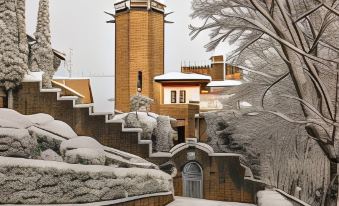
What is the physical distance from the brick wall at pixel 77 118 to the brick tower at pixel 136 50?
18.6m

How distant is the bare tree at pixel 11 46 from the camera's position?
19484 millimetres

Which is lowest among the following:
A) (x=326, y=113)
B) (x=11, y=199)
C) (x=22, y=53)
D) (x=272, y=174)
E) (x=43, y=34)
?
(x=272, y=174)

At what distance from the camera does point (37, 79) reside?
20484mm

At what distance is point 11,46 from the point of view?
781 inches

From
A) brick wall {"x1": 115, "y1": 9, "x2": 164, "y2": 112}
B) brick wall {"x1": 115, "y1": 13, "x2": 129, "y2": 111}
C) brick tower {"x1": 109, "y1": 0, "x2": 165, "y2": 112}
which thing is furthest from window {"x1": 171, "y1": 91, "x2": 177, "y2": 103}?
brick wall {"x1": 115, "y1": 13, "x2": 129, "y2": 111}

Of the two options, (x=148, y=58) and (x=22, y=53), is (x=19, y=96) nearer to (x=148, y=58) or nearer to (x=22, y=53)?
(x=22, y=53)

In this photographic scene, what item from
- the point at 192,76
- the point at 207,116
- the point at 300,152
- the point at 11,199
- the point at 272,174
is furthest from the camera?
the point at 192,76

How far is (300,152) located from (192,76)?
22.3m

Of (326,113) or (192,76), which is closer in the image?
(326,113)

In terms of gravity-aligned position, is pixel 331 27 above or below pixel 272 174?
above

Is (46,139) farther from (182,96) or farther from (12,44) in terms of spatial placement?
(182,96)

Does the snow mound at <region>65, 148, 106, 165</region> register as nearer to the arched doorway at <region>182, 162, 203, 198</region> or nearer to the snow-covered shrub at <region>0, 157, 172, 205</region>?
the snow-covered shrub at <region>0, 157, 172, 205</region>

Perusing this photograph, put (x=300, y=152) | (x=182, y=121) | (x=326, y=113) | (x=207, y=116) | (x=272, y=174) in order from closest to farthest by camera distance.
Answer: (x=326, y=113), (x=300, y=152), (x=272, y=174), (x=207, y=116), (x=182, y=121)

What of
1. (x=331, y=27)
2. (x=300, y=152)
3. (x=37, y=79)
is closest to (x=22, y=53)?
(x=37, y=79)
